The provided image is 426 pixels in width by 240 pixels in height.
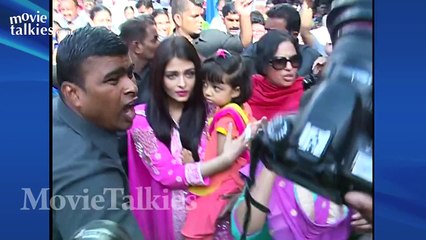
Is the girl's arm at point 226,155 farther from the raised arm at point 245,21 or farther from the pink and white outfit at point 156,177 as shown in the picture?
the raised arm at point 245,21

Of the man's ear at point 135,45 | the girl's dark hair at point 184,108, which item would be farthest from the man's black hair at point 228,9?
the man's ear at point 135,45

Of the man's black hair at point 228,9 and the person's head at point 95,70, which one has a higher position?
the man's black hair at point 228,9

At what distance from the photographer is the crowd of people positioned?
5.56 m

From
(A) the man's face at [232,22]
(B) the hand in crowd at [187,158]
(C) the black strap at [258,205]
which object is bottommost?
(C) the black strap at [258,205]

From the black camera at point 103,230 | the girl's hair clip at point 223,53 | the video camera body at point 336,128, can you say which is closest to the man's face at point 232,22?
the girl's hair clip at point 223,53

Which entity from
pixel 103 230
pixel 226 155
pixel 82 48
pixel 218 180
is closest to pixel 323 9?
pixel 226 155

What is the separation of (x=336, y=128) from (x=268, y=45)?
52cm

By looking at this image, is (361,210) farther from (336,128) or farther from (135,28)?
(135,28)

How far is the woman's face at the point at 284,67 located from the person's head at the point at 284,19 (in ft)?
0.24

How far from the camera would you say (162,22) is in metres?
5.57

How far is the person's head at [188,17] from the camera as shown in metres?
5.57

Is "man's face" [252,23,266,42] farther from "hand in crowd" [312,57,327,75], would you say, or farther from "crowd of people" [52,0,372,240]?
"hand in crowd" [312,57,327,75]

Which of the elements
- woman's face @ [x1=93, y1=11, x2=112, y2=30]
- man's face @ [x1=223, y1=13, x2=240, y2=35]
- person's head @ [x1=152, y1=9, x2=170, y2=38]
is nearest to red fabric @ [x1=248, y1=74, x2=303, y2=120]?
man's face @ [x1=223, y1=13, x2=240, y2=35]

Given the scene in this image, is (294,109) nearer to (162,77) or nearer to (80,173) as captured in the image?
(162,77)
